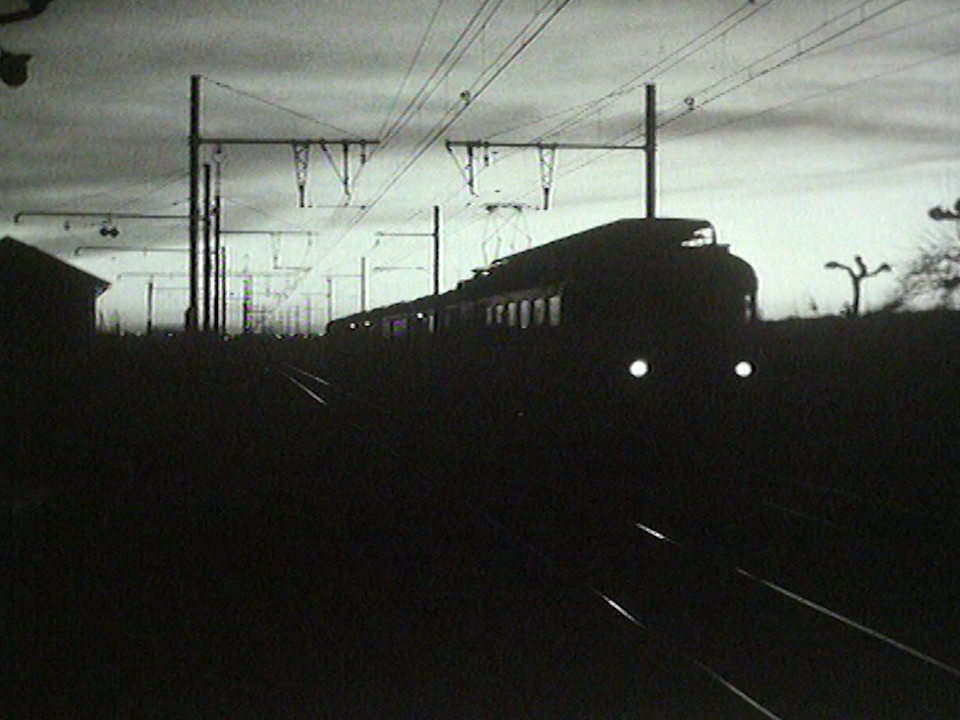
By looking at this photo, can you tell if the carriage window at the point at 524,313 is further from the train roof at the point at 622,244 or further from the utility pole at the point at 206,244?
the utility pole at the point at 206,244

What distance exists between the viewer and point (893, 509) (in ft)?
46.5

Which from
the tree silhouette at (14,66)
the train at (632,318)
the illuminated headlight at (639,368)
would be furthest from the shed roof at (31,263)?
Answer: the tree silhouette at (14,66)

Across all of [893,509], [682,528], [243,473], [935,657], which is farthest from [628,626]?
[243,473]

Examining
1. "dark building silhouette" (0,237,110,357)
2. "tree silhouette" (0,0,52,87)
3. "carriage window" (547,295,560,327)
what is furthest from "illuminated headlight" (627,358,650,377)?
"dark building silhouette" (0,237,110,357)

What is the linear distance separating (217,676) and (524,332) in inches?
578

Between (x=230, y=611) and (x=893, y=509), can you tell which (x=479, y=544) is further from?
(x=893, y=509)

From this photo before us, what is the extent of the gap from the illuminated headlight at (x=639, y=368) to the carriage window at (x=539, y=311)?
219 centimetres

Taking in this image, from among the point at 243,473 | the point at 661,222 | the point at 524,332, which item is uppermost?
the point at 661,222

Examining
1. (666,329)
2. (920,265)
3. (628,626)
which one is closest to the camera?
(628,626)

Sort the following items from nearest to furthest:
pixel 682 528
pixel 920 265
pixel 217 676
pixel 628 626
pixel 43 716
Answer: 1. pixel 43 716
2. pixel 217 676
3. pixel 628 626
4. pixel 682 528
5. pixel 920 265

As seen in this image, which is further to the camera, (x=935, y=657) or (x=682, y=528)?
(x=682, y=528)

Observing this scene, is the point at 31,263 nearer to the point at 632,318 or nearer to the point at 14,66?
the point at 632,318

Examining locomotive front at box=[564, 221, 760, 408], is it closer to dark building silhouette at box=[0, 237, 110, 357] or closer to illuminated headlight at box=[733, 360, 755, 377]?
illuminated headlight at box=[733, 360, 755, 377]

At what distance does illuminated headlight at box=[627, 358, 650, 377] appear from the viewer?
1833cm
